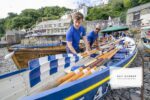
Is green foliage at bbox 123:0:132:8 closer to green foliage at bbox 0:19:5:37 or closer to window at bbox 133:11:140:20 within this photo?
window at bbox 133:11:140:20

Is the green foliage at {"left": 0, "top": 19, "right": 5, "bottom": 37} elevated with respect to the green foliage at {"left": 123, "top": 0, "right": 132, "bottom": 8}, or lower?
lower

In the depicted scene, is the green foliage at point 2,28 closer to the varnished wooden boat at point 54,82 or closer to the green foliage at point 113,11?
the green foliage at point 113,11

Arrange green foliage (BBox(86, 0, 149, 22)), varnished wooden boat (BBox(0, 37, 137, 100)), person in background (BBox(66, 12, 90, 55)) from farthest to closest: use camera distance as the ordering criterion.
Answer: green foliage (BBox(86, 0, 149, 22)), person in background (BBox(66, 12, 90, 55)), varnished wooden boat (BBox(0, 37, 137, 100))

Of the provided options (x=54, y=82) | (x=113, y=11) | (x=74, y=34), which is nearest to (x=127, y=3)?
(x=113, y=11)

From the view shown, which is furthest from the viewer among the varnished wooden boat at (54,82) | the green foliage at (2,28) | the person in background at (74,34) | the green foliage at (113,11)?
the green foliage at (2,28)

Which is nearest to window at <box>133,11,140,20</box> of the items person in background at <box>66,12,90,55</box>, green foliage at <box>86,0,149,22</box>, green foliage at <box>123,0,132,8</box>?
green foliage at <box>123,0,132,8</box>

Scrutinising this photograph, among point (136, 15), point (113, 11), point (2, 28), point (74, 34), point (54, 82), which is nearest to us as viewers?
point (54, 82)

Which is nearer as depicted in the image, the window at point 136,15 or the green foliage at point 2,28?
the window at point 136,15

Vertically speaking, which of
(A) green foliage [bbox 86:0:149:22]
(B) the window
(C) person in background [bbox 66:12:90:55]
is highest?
(A) green foliage [bbox 86:0:149:22]

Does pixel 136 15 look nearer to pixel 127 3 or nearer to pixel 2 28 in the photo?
pixel 127 3

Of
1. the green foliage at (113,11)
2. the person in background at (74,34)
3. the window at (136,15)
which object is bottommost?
the person in background at (74,34)

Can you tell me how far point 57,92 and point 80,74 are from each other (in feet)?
4.66

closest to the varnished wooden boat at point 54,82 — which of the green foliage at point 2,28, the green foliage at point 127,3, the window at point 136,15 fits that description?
the window at point 136,15

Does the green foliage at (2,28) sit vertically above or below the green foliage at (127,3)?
below
